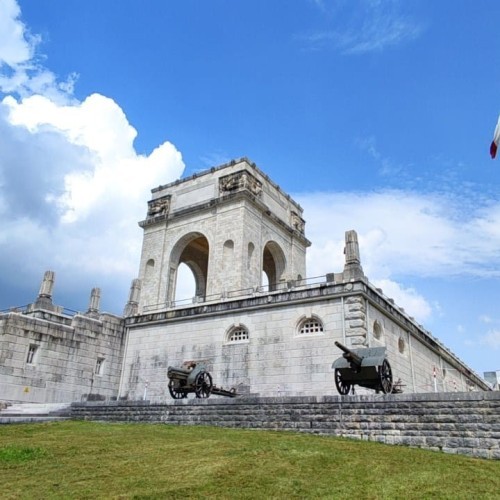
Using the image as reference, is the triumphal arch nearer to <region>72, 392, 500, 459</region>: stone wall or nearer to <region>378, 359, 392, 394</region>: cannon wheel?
<region>378, 359, 392, 394</region>: cannon wheel

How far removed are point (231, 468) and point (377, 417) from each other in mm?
5068

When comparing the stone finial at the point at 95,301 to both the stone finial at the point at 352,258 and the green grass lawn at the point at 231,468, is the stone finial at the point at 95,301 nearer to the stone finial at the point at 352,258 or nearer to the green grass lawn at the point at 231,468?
the stone finial at the point at 352,258

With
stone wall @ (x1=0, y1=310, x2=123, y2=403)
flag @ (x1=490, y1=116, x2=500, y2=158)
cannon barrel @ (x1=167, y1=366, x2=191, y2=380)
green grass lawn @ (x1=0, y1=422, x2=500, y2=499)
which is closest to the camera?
green grass lawn @ (x1=0, y1=422, x2=500, y2=499)

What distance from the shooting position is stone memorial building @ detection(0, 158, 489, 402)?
20.4 m

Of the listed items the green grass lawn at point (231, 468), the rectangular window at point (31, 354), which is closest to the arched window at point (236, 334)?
the rectangular window at point (31, 354)

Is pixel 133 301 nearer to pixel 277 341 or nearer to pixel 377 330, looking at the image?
pixel 277 341

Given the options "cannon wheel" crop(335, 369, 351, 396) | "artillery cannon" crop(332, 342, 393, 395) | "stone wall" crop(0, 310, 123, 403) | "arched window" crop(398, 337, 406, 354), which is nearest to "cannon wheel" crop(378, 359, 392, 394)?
"artillery cannon" crop(332, 342, 393, 395)

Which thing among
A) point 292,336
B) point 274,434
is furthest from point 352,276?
point 274,434

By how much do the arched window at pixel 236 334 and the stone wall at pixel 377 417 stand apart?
261 inches

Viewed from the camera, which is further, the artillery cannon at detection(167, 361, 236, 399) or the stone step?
the artillery cannon at detection(167, 361, 236, 399)

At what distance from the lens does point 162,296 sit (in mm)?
32531

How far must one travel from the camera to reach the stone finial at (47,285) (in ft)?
81.5

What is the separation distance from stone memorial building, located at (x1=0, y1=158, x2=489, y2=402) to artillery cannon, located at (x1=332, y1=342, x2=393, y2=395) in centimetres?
374

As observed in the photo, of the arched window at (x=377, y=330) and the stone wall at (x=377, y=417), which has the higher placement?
the arched window at (x=377, y=330)
